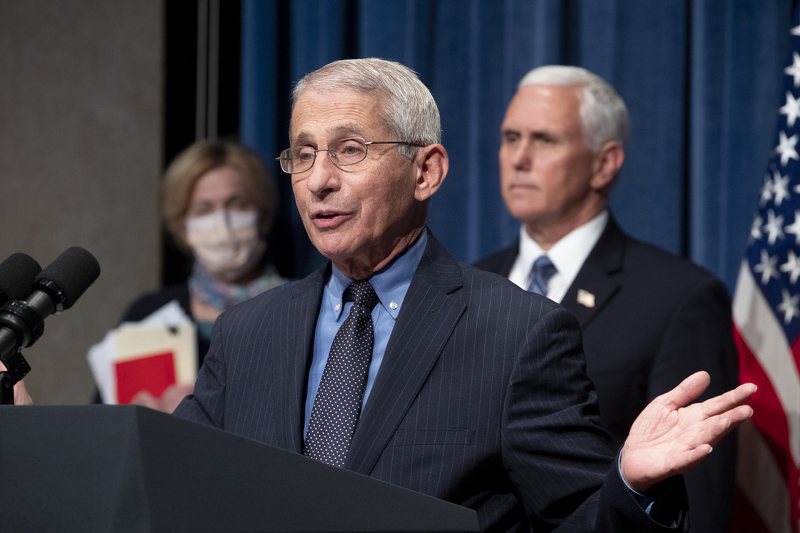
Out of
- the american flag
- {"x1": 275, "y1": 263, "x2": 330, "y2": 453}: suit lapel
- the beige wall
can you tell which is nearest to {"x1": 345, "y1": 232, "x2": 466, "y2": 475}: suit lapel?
{"x1": 275, "y1": 263, "x2": 330, "y2": 453}: suit lapel

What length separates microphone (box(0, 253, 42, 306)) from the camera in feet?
4.05

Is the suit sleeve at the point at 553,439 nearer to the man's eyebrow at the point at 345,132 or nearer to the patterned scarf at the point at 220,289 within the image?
the man's eyebrow at the point at 345,132

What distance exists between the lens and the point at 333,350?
144 centimetres

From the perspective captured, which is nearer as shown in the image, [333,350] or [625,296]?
[333,350]

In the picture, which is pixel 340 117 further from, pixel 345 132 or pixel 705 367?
pixel 705 367

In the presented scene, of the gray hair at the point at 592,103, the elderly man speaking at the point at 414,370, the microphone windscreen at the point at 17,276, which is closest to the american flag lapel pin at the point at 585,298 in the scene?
the gray hair at the point at 592,103

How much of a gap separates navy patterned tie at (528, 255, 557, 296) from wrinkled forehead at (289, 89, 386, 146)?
49.8 inches

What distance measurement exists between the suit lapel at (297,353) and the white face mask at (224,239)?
1624mm

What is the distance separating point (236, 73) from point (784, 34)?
2234 millimetres

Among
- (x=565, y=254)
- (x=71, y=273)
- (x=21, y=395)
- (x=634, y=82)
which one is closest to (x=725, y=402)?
(x=71, y=273)

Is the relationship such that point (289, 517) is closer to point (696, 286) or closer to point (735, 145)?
point (696, 286)

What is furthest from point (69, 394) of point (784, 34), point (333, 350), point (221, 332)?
point (784, 34)

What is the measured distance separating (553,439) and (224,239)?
2.12 m

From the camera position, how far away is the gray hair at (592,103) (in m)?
2.67
